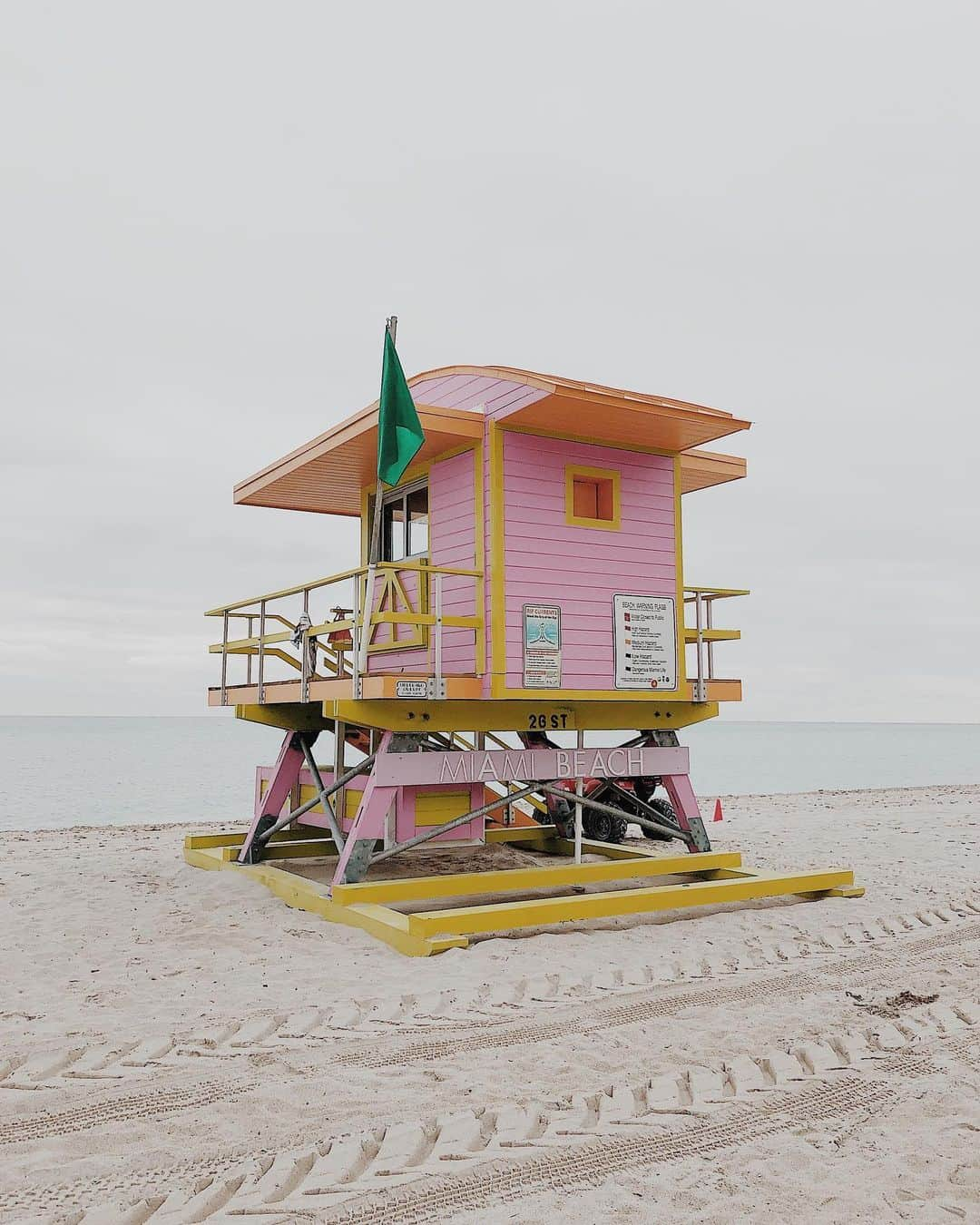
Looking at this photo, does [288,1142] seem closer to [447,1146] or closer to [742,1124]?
[447,1146]

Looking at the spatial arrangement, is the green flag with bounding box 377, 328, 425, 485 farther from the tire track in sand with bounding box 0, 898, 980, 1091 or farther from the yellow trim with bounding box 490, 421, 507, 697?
the tire track in sand with bounding box 0, 898, 980, 1091

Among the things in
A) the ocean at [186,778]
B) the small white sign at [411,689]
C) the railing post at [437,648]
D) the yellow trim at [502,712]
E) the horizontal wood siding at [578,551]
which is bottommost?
the ocean at [186,778]

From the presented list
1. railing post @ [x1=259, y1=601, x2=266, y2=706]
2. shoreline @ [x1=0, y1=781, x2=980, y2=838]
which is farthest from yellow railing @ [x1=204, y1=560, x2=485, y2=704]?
shoreline @ [x1=0, y1=781, x2=980, y2=838]

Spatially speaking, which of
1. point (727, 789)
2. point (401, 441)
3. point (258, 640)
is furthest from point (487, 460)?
point (727, 789)

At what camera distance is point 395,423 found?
1016 centimetres

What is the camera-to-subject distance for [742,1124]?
502cm

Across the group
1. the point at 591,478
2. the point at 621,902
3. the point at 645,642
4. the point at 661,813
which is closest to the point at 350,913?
the point at 621,902

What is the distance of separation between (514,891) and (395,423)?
5108 millimetres

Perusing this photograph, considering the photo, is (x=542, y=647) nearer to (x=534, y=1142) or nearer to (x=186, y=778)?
(x=534, y=1142)

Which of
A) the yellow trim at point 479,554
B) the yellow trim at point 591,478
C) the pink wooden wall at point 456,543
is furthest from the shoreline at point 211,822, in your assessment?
the yellow trim at point 479,554

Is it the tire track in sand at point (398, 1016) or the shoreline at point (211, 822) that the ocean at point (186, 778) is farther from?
the tire track in sand at point (398, 1016)

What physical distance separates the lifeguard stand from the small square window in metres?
0.02

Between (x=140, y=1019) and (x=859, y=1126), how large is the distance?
4275 mm

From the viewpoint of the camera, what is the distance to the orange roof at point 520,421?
33.8 feet
